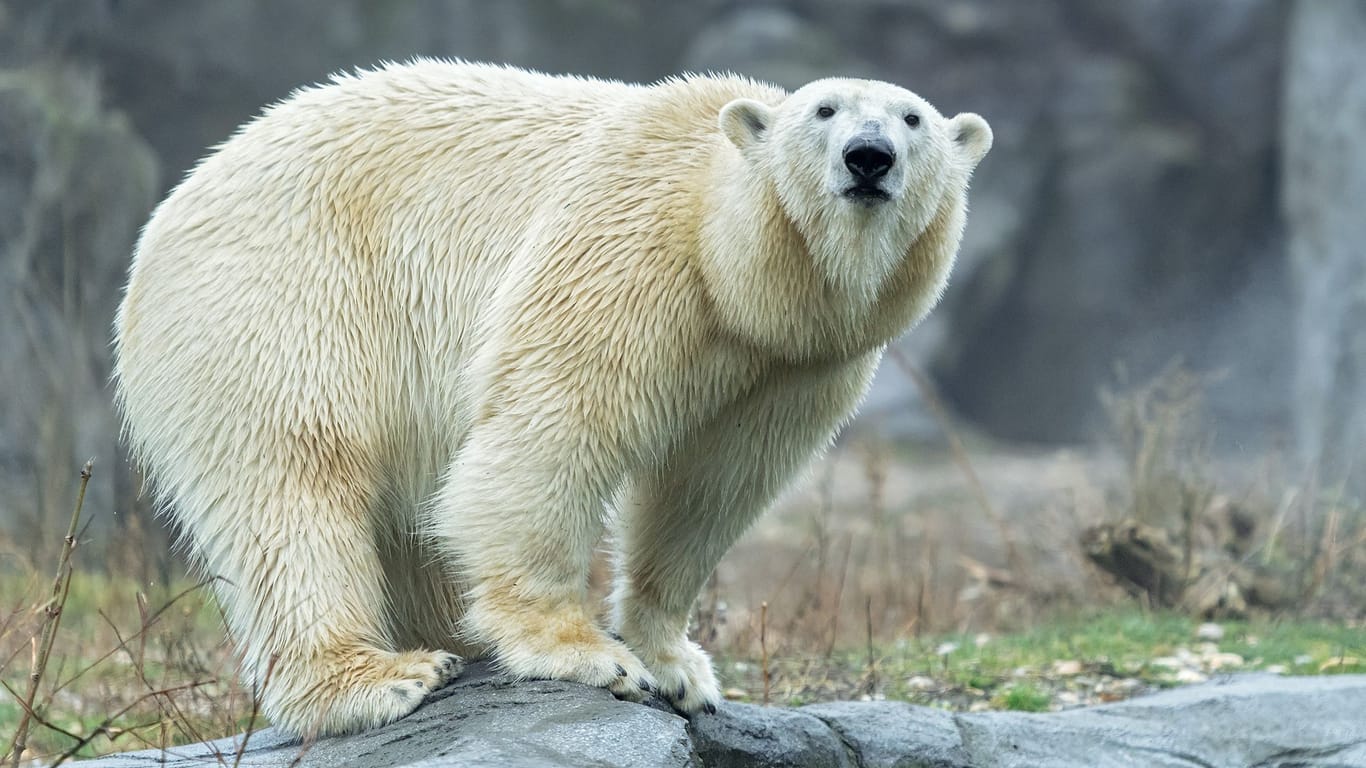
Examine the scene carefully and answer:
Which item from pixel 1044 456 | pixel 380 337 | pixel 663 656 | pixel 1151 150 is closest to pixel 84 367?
pixel 380 337

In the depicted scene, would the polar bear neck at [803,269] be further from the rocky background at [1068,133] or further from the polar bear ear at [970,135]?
the rocky background at [1068,133]

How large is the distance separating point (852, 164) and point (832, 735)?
1.38 metres

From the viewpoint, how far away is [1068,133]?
571 inches

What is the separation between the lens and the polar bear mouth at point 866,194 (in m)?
3.16

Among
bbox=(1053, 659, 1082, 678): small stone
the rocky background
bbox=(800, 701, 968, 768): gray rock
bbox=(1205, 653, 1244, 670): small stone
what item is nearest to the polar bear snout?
bbox=(800, 701, 968, 768): gray rock

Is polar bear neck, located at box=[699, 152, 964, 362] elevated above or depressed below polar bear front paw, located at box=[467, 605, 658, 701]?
above

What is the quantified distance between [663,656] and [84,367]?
4.04 m

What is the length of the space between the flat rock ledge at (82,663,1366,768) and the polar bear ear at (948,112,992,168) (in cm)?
142

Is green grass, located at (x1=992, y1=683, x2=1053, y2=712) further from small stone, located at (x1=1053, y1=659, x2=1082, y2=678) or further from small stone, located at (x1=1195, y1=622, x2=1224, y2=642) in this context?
small stone, located at (x1=1195, y1=622, x2=1224, y2=642)

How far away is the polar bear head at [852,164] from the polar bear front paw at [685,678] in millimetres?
1066

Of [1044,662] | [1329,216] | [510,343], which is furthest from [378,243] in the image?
[1329,216]

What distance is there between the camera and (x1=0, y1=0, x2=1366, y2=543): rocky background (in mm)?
11211

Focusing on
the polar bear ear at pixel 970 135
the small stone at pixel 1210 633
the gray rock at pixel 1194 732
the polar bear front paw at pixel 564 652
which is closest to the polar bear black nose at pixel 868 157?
the polar bear ear at pixel 970 135

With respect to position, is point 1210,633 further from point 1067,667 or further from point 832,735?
point 832,735
